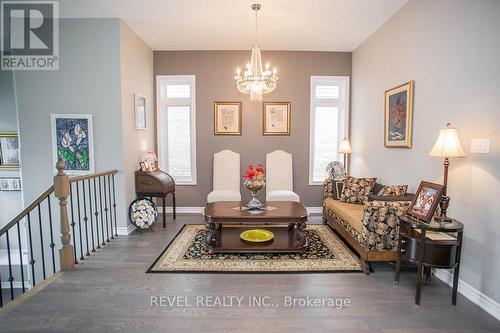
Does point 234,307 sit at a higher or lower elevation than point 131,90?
lower

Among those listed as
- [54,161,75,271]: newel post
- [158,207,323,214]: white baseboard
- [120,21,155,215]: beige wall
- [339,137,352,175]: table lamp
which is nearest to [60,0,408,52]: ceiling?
[120,21,155,215]: beige wall

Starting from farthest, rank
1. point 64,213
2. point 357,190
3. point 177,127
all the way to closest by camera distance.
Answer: point 177,127 < point 357,190 < point 64,213

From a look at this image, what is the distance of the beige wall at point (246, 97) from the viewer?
4977 millimetres

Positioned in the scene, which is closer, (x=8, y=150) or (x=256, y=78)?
(x=256, y=78)

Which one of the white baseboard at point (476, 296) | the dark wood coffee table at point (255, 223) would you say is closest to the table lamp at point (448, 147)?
the white baseboard at point (476, 296)

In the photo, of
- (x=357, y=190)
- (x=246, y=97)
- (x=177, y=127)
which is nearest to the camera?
(x=357, y=190)

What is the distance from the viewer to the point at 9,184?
4879 mm

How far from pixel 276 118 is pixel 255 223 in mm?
2466

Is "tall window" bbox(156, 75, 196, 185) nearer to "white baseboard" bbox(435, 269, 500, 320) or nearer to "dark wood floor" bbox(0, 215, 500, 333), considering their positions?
"dark wood floor" bbox(0, 215, 500, 333)

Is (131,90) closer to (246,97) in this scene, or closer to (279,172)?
(246,97)

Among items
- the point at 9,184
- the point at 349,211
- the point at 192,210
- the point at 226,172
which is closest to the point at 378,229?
the point at 349,211

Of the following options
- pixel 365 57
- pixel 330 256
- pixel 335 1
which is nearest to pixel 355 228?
pixel 330 256

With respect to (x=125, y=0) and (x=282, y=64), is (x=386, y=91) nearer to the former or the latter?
(x=282, y=64)

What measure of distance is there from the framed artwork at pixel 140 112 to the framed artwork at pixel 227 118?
1255mm
